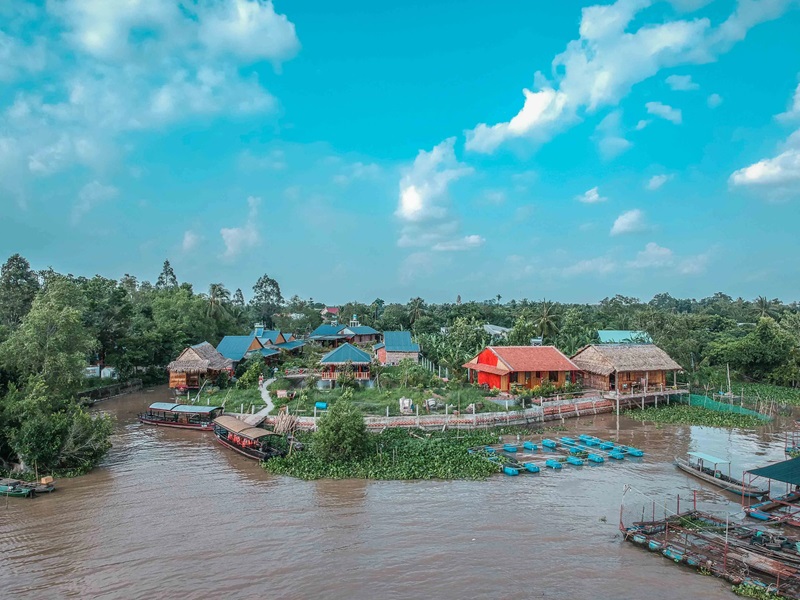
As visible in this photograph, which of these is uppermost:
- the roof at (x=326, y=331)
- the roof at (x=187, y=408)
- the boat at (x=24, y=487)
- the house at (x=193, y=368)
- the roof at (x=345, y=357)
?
the roof at (x=326, y=331)

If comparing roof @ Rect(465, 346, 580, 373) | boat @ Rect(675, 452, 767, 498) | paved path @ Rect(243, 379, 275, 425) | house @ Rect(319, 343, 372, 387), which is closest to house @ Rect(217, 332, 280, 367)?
paved path @ Rect(243, 379, 275, 425)

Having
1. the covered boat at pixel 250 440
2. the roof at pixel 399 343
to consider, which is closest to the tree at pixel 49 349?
the covered boat at pixel 250 440

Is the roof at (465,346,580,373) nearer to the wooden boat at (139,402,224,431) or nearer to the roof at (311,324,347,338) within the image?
the wooden boat at (139,402,224,431)

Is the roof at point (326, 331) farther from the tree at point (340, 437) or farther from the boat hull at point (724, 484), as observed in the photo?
Result: the boat hull at point (724, 484)

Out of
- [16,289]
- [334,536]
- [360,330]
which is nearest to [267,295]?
[360,330]

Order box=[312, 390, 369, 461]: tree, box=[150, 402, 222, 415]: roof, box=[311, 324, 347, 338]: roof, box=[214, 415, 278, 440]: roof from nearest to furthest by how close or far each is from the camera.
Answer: box=[312, 390, 369, 461]: tree, box=[214, 415, 278, 440]: roof, box=[150, 402, 222, 415]: roof, box=[311, 324, 347, 338]: roof

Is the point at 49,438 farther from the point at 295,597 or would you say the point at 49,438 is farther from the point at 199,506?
the point at 295,597
